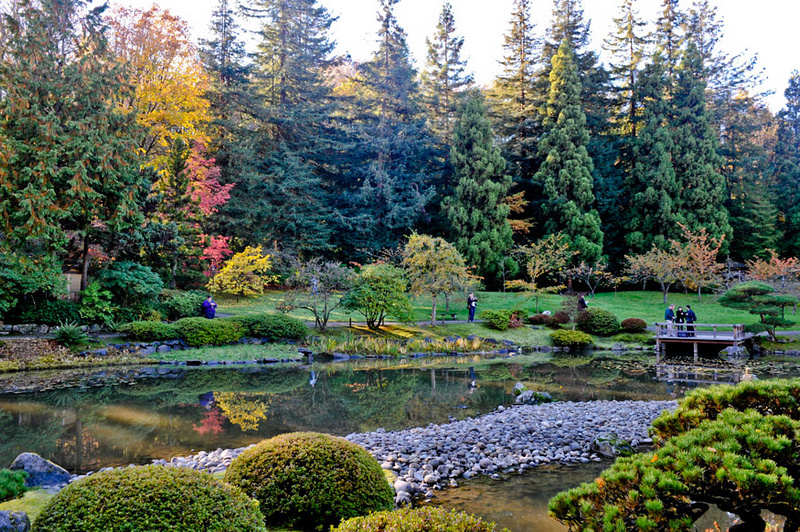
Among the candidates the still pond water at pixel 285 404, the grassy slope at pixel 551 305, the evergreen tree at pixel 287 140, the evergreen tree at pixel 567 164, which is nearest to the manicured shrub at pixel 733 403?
the still pond water at pixel 285 404

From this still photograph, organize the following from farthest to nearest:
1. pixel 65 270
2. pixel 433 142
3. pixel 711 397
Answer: pixel 433 142 → pixel 65 270 → pixel 711 397

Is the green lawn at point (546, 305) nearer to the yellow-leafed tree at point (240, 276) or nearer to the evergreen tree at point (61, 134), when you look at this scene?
the yellow-leafed tree at point (240, 276)

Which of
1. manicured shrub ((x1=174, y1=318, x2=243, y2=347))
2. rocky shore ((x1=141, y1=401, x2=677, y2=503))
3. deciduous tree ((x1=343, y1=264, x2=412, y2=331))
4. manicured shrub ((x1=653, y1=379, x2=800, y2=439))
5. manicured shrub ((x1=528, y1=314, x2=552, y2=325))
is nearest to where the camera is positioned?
manicured shrub ((x1=653, y1=379, x2=800, y2=439))

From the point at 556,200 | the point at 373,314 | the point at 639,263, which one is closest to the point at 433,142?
the point at 556,200

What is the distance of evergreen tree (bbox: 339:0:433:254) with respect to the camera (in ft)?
106

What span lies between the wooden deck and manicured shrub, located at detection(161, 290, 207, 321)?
17316 millimetres

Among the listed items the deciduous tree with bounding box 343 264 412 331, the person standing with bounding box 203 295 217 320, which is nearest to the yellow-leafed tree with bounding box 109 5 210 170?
the person standing with bounding box 203 295 217 320

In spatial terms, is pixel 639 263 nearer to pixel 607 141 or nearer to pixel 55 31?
pixel 607 141

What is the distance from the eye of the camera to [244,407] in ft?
34.2

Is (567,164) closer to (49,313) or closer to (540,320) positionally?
(540,320)

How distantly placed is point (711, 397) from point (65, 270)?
20.7 metres

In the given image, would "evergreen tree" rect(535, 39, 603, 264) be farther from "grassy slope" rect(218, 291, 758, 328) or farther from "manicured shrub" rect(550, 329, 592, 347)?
"manicured shrub" rect(550, 329, 592, 347)

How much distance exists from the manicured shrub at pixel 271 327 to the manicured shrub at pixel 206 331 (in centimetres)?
52

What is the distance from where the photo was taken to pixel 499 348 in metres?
20.4
